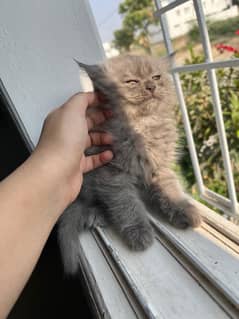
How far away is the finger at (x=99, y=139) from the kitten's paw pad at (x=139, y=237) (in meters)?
0.20

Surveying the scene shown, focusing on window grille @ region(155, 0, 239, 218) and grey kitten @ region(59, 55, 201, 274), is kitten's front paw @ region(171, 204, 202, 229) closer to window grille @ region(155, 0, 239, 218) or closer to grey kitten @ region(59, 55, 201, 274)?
grey kitten @ region(59, 55, 201, 274)

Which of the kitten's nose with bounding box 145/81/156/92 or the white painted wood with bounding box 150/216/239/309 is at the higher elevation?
the kitten's nose with bounding box 145/81/156/92

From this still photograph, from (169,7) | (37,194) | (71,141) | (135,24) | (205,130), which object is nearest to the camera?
(37,194)

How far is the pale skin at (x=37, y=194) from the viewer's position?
395 mm

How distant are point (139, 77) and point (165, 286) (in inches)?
17.6

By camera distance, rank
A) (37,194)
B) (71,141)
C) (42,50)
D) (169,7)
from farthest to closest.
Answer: (42,50), (169,7), (71,141), (37,194)

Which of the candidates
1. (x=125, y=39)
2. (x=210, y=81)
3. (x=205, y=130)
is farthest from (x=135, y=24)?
(x=210, y=81)

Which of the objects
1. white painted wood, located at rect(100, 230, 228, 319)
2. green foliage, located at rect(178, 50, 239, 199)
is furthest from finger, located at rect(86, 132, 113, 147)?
green foliage, located at rect(178, 50, 239, 199)

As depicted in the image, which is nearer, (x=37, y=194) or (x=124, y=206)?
(x=37, y=194)

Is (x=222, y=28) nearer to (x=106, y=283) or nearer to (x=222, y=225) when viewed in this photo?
(x=222, y=225)

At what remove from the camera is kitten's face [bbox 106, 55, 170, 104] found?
0.69m

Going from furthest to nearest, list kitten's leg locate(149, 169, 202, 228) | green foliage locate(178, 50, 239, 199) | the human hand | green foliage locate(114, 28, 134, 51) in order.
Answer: green foliage locate(114, 28, 134, 51)
green foliage locate(178, 50, 239, 199)
kitten's leg locate(149, 169, 202, 228)
the human hand

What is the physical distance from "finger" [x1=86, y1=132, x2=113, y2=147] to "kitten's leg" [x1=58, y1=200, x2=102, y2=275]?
0.16 metres

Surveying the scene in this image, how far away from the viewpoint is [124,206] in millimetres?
680
